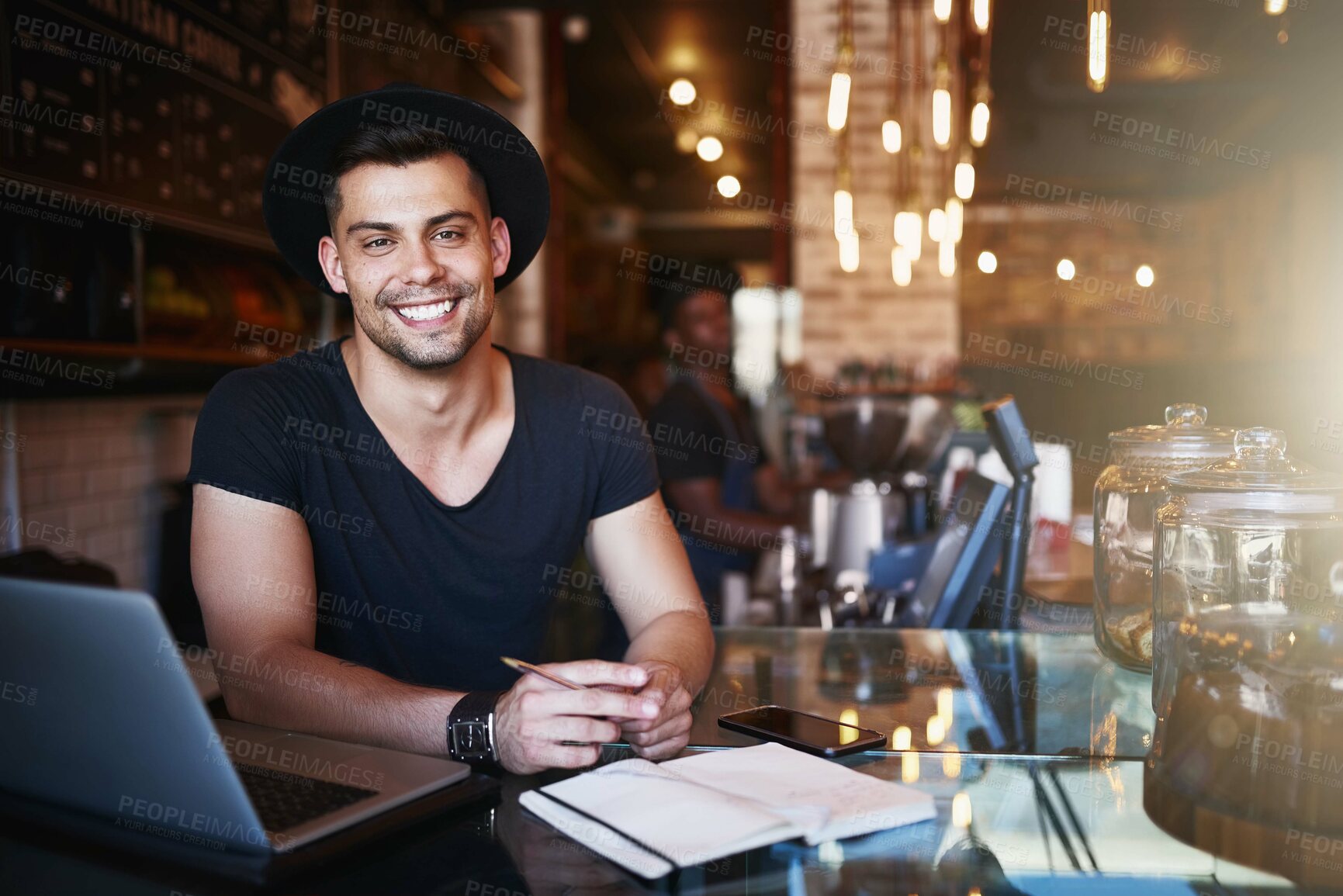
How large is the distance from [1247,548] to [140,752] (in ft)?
3.13

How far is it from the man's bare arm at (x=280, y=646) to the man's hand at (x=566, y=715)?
13 centimetres

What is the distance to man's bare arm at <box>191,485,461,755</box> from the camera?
119 centimetres

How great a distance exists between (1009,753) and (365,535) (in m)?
0.95

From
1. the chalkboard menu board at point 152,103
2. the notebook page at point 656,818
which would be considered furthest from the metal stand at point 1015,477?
the chalkboard menu board at point 152,103

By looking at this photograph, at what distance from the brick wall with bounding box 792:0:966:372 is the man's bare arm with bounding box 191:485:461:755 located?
4.38 m

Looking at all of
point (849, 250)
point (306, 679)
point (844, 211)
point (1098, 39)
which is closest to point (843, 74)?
point (844, 211)

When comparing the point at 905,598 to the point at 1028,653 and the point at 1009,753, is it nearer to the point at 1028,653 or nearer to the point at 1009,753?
the point at 1028,653

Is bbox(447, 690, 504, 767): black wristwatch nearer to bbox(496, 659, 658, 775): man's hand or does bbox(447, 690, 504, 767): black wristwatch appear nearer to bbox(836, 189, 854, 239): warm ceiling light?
bbox(496, 659, 658, 775): man's hand

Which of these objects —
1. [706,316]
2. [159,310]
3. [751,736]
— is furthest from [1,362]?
[706,316]

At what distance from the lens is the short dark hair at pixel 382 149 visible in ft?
5.19

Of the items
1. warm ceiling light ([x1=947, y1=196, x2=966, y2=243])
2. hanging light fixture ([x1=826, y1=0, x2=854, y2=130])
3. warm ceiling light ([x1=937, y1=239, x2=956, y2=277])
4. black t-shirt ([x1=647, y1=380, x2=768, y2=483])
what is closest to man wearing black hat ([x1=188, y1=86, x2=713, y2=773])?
Result: hanging light fixture ([x1=826, y1=0, x2=854, y2=130])

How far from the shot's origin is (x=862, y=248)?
554cm

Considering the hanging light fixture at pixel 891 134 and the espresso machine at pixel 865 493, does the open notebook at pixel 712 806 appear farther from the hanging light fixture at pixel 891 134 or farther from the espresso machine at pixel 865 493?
the hanging light fixture at pixel 891 134

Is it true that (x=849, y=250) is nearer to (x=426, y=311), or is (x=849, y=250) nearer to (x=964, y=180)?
(x=964, y=180)
